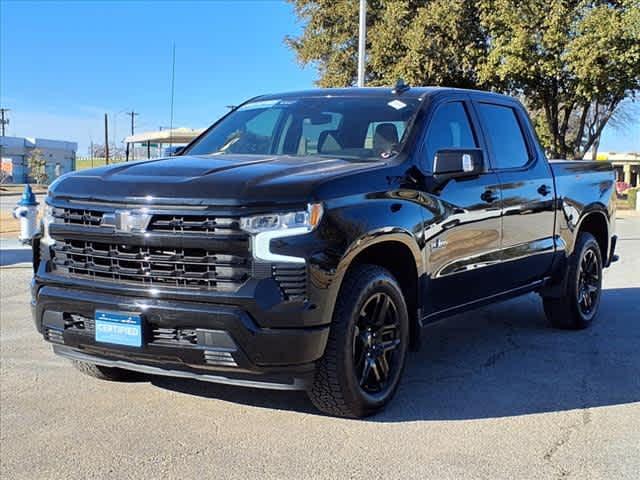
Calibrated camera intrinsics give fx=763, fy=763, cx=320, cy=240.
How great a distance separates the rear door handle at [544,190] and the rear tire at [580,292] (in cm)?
84

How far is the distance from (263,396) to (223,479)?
127cm

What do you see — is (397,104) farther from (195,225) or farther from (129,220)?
(129,220)

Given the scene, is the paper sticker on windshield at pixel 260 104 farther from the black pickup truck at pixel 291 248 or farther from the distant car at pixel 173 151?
the distant car at pixel 173 151

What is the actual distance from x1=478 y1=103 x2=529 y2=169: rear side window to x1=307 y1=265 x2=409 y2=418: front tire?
178 cm

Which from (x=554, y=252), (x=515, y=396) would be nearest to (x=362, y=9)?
(x=554, y=252)

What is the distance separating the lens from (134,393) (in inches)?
191

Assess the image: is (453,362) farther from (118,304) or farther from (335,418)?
(118,304)

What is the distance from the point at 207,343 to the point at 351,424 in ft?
3.38

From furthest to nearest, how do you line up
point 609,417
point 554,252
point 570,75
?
point 570,75
point 554,252
point 609,417

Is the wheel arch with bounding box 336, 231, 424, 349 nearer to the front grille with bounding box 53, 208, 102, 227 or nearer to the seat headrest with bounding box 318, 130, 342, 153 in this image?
the seat headrest with bounding box 318, 130, 342, 153

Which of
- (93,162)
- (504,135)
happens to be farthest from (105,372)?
(93,162)

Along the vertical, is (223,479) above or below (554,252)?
below

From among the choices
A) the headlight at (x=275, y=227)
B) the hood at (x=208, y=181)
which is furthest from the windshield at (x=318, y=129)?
the headlight at (x=275, y=227)

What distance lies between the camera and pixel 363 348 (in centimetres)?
430
